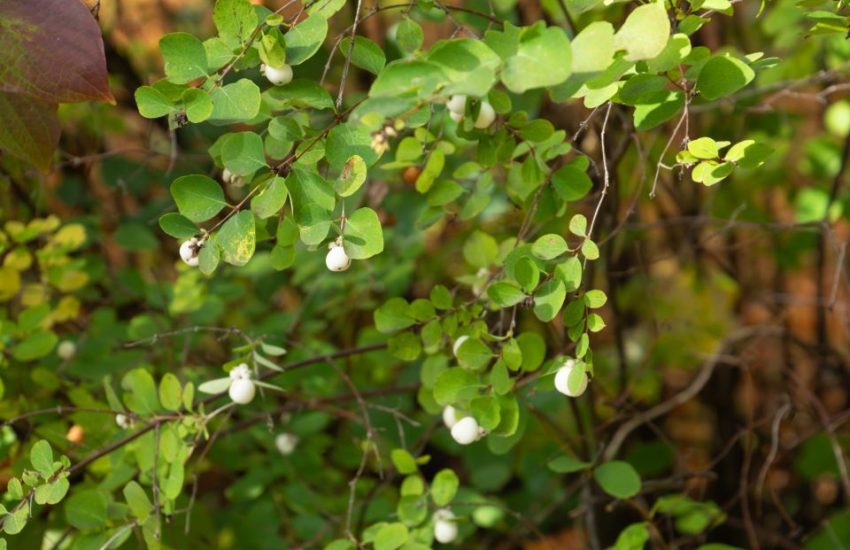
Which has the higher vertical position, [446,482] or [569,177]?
[569,177]

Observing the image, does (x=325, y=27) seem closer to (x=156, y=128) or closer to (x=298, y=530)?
(x=298, y=530)

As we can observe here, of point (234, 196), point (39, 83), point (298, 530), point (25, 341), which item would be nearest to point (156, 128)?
point (234, 196)

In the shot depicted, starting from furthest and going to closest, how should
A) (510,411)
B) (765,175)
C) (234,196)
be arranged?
(765,175)
(234,196)
(510,411)

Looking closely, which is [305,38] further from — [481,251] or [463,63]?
[481,251]

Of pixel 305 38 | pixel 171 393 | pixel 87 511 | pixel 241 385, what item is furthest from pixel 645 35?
pixel 87 511

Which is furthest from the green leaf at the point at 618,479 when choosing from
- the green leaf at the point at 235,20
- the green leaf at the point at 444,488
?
the green leaf at the point at 235,20

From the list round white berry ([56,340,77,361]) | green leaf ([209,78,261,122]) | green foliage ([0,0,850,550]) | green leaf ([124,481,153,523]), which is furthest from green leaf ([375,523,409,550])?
round white berry ([56,340,77,361])

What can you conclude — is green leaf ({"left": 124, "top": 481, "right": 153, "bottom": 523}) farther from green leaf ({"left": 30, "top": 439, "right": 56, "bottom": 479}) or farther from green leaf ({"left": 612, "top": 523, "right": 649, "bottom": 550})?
green leaf ({"left": 612, "top": 523, "right": 649, "bottom": 550})
